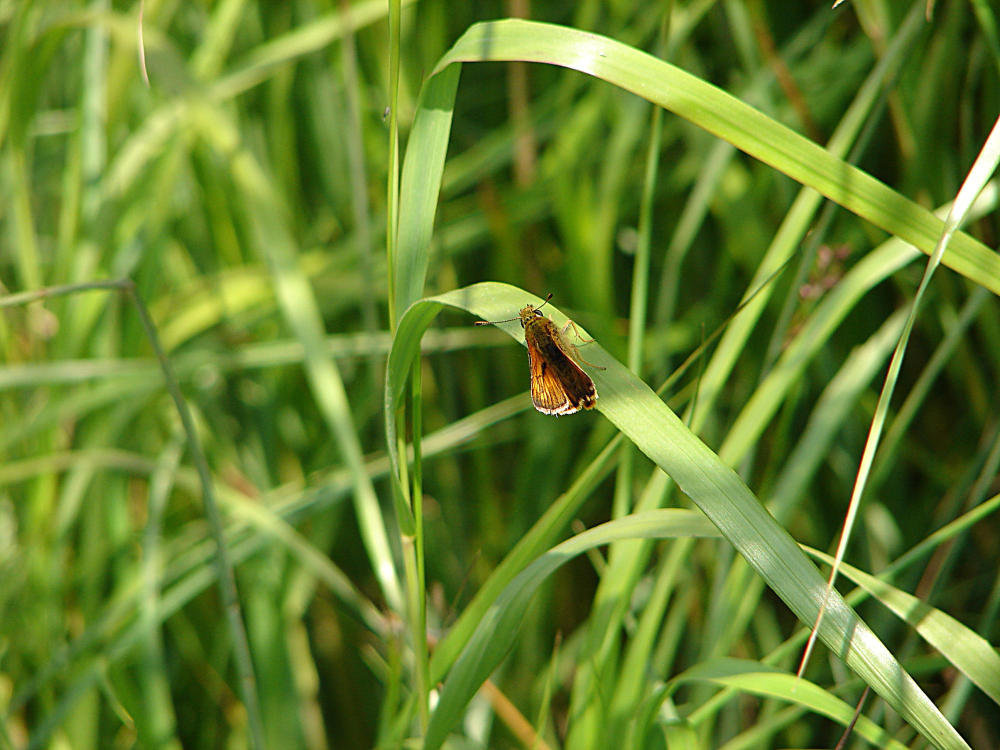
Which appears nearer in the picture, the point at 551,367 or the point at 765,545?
the point at 765,545

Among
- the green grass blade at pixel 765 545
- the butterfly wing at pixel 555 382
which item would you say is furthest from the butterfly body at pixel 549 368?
the green grass blade at pixel 765 545

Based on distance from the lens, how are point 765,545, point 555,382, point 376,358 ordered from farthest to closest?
1. point 376,358
2. point 555,382
3. point 765,545

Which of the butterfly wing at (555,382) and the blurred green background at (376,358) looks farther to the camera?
the blurred green background at (376,358)

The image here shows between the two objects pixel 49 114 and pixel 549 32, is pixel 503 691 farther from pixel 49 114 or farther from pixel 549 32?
pixel 49 114

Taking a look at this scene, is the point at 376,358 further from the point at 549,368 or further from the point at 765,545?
the point at 765,545

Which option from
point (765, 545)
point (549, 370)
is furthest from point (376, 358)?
point (765, 545)

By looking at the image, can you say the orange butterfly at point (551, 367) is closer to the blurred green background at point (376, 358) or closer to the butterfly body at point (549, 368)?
the butterfly body at point (549, 368)

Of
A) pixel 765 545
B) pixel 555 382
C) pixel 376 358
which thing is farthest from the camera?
pixel 376 358

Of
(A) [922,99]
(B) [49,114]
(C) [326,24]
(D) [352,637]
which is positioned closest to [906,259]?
(A) [922,99]
